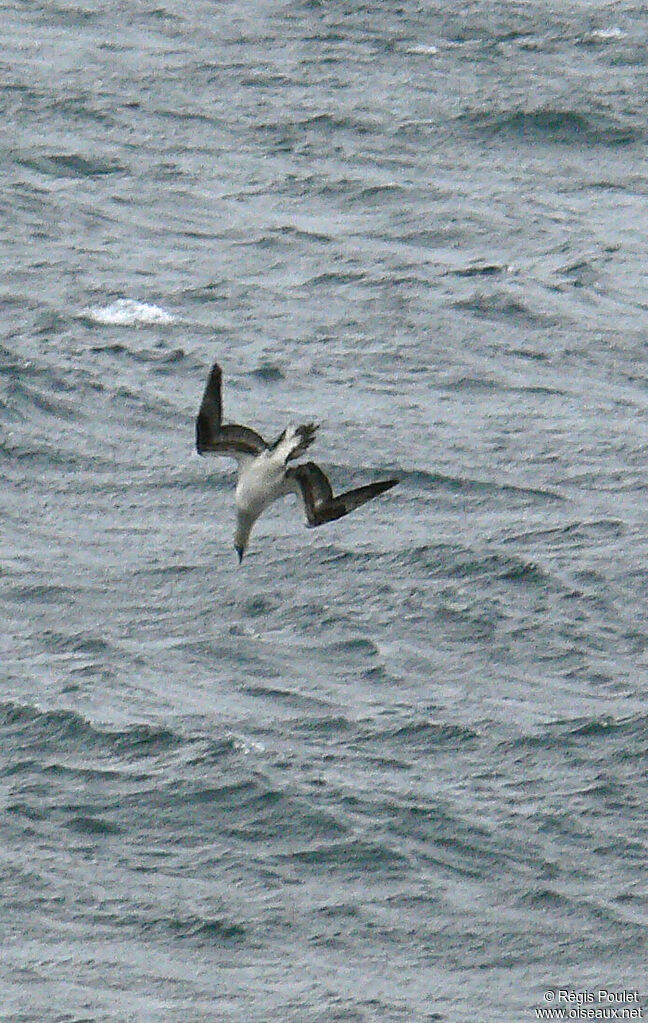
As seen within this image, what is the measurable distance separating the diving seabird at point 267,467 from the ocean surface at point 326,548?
651cm

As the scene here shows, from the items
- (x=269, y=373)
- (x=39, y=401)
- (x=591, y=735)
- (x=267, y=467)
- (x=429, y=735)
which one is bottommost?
(x=591, y=735)

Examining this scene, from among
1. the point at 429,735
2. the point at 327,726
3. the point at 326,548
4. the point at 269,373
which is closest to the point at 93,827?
the point at 327,726

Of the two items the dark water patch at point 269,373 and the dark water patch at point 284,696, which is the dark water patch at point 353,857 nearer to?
the dark water patch at point 284,696

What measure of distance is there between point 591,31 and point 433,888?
32.8 m

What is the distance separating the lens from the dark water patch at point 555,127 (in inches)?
1930

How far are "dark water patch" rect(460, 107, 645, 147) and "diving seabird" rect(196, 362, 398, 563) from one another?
97.3ft

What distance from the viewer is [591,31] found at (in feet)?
182

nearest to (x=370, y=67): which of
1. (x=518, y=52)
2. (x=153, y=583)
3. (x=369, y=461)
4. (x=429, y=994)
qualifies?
(x=518, y=52)

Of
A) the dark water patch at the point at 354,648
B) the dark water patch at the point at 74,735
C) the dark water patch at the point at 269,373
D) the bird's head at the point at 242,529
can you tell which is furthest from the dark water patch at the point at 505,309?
the bird's head at the point at 242,529

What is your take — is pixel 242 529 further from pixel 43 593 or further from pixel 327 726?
pixel 43 593

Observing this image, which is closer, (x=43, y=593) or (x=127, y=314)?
(x=43, y=593)

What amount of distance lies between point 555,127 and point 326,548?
18.5 meters

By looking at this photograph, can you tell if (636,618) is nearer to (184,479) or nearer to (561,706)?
(561,706)

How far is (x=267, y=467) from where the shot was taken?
20266 mm
